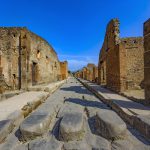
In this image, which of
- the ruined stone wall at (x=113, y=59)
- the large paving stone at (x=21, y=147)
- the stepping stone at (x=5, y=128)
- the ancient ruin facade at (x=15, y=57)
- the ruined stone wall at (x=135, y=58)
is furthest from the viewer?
the ruined stone wall at (x=135, y=58)

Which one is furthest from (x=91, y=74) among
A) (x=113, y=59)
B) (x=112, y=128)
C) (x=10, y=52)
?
(x=112, y=128)

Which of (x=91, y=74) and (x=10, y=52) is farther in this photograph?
(x=91, y=74)

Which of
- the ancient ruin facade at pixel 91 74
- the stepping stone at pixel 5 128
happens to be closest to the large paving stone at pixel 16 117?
the stepping stone at pixel 5 128

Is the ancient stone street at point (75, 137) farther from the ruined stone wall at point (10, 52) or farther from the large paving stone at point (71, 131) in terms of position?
the ruined stone wall at point (10, 52)

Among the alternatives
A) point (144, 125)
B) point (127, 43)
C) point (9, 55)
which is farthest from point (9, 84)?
point (144, 125)

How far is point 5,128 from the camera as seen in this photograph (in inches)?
134

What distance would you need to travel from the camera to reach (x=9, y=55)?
39.2ft

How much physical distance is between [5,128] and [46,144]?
0.85m

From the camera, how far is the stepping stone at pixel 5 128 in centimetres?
324

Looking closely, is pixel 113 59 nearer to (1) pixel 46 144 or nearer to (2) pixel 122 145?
(2) pixel 122 145

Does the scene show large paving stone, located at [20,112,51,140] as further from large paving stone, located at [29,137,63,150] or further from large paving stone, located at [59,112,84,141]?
large paving stone, located at [59,112,84,141]

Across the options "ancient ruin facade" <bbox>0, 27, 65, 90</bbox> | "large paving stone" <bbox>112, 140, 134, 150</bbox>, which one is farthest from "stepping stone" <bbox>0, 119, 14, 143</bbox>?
"ancient ruin facade" <bbox>0, 27, 65, 90</bbox>

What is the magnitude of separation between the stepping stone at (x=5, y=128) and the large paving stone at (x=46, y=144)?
0.51 metres

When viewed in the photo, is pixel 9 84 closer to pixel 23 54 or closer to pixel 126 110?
pixel 23 54
